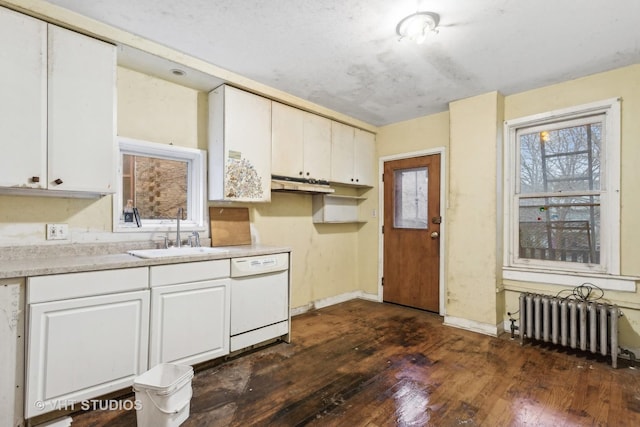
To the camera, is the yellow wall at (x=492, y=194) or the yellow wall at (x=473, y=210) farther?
the yellow wall at (x=473, y=210)

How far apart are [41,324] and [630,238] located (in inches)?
172

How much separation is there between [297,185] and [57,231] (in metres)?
2.08

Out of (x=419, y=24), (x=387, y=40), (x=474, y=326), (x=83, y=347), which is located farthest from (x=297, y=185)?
(x=474, y=326)

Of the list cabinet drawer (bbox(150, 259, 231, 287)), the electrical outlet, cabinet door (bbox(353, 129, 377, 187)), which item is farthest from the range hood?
the electrical outlet

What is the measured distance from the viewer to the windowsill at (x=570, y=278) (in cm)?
277

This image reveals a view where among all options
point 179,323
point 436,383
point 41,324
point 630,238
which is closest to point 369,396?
point 436,383

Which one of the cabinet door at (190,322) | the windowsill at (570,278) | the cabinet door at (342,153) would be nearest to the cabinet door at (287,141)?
the cabinet door at (342,153)

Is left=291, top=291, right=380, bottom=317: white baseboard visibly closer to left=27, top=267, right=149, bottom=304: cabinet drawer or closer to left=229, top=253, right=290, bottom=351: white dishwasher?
left=229, top=253, right=290, bottom=351: white dishwasher

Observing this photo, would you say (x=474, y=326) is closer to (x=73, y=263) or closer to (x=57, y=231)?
(x=73, y=263)

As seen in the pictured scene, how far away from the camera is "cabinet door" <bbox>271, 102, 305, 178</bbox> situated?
133 inches

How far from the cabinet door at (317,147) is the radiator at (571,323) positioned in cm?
251

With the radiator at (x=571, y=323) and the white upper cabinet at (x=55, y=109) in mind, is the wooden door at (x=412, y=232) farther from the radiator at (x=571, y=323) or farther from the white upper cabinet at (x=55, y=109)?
the white upper cabinet at (x=55, y=109)

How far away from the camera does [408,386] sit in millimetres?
2260

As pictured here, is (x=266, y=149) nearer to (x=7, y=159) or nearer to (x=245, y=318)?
(x=245, y=318)
